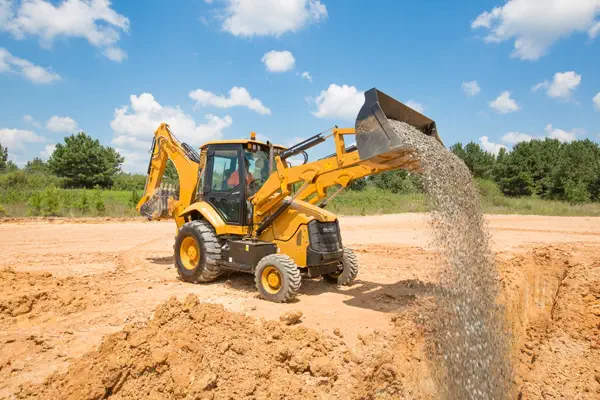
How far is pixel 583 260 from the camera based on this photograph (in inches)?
278

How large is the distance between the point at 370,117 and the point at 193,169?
4313mm

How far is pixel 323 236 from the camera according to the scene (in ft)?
21.4

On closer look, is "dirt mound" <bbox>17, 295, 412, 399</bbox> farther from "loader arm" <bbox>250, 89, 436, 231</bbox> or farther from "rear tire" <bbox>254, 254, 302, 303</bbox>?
"loader arm" <bbox>250, 89, 436, 231</bbox>

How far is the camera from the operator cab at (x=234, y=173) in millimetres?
6953

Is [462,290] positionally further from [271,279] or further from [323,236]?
[271,279]

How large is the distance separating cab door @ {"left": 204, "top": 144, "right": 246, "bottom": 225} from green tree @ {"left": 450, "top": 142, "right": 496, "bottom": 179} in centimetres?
4759

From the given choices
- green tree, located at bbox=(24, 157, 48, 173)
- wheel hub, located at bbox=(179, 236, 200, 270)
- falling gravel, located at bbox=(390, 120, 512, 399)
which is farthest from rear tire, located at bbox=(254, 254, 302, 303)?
green tree, located at bbox=(24, 157, 48, 173)

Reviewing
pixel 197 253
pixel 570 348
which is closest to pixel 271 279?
pixel 197 253

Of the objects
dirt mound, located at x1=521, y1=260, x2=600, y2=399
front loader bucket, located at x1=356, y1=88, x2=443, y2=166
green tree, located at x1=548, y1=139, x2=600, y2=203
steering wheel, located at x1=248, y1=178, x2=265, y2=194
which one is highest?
green tree, located at x1=548, y1=139, x2=600, y2=203

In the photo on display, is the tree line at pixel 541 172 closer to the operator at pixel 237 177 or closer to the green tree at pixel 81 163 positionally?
the green tree at pixel 81 163

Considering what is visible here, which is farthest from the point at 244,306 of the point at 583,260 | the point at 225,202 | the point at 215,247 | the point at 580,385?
the point at 583,260

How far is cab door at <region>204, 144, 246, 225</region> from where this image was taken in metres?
6.96

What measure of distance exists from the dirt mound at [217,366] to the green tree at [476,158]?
5016 centimetres

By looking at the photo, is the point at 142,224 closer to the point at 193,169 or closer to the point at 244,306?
the point at 193,169
